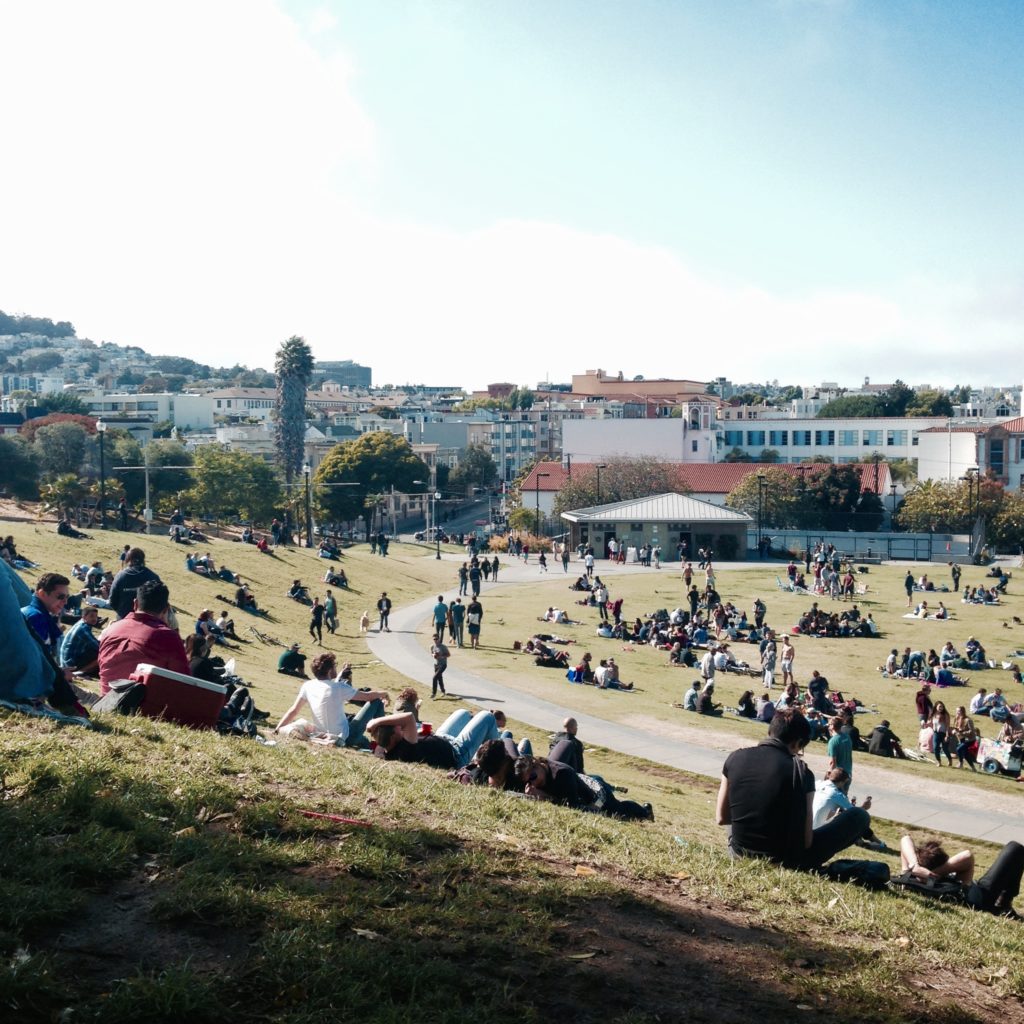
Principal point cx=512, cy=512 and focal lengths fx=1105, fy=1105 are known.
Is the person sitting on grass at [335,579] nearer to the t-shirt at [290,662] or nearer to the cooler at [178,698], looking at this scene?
the t-shirt at [290,662]

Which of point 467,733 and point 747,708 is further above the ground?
point 467,733

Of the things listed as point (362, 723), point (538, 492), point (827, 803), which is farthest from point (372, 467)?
point (827, 803)

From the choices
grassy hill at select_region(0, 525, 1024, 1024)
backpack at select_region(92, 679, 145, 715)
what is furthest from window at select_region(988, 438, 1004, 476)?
backpack at select_region(92, 679, 145, 715)

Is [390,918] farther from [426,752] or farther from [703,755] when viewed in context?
[703,755]

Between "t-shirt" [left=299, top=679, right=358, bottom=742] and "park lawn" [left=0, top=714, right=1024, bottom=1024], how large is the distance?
132 inches

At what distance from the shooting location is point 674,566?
61312 mm

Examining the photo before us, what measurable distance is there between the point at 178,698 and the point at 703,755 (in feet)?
38.8

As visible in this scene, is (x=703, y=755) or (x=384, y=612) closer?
(x=703, y=755)

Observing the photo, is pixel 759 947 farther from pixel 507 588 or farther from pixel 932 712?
pixel 507 588

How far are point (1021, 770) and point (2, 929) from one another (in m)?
18.6

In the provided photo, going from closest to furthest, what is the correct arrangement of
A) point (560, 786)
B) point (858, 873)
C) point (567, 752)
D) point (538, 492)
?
point (858, 873) → point (560, 786) → point (567, 752) → point (538, 492)

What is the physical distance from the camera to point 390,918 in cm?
537

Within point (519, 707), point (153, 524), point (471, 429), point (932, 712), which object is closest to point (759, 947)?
point (519, 707)

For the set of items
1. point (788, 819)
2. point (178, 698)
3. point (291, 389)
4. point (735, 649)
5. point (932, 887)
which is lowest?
point (735, 649)
